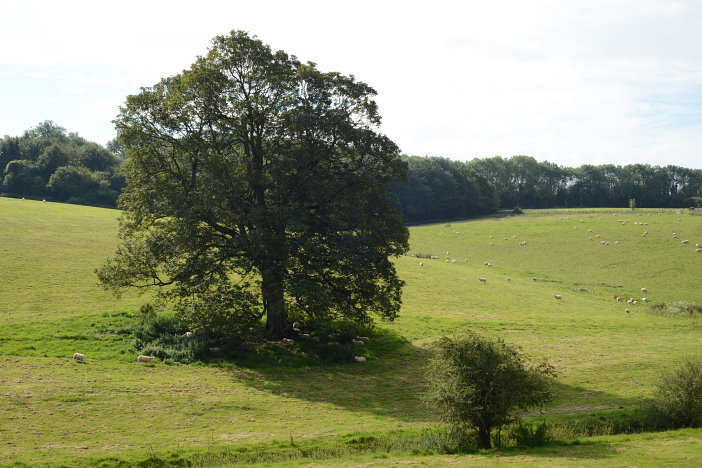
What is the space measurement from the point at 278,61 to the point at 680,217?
3259 inches

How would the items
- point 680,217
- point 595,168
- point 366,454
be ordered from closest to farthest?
point 366,454, point 680,217, point 595,168

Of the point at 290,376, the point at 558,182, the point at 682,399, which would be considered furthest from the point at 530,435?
the point at 558,182

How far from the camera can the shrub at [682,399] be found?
20.1m

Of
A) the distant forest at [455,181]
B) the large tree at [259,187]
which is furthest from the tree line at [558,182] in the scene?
the large tree at [259,187]

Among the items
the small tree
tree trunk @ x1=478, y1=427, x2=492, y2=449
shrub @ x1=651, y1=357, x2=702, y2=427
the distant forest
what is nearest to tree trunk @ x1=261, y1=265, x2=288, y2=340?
the small tree

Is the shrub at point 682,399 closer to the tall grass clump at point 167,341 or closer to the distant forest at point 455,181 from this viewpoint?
the tall grass clump at point 167,341

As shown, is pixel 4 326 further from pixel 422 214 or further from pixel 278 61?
pixel 422 214

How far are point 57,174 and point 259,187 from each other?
298ft

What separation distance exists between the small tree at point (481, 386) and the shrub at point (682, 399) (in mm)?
5407

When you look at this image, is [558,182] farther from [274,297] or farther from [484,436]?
[484,436]

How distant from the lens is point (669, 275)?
197ft

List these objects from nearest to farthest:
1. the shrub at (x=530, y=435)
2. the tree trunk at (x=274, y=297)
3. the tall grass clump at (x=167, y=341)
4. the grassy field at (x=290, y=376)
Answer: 1. the grassy field at (x=290, y=376)
2. the shrub at (x=530, y=435)
3. the tall grass clump at (x=167, y=341)
4. the tree trunk at (x=274, y=297)

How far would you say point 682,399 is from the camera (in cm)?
2014

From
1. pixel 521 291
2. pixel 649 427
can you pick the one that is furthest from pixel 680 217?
pixel 649 427
